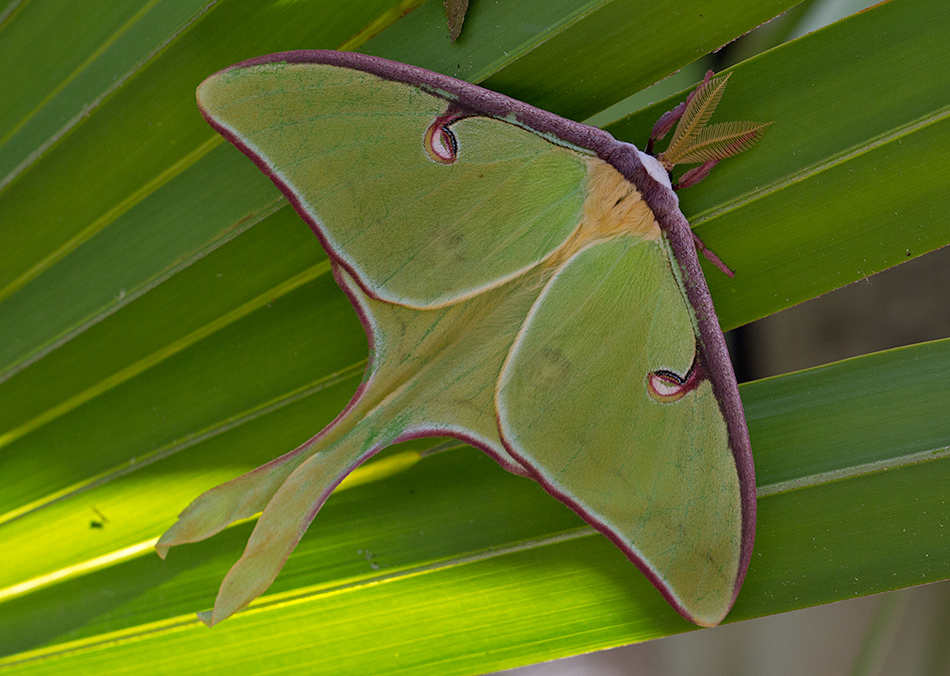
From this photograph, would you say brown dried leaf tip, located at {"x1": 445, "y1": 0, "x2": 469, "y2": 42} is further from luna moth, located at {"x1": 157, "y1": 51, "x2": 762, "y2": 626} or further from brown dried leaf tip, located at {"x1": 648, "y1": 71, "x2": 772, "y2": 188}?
brown dried leaf tip, located at {"x1": 648, "y1": 71, "x2": 772, "y2": 188}

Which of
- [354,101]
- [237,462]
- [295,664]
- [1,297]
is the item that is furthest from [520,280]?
[1,297]

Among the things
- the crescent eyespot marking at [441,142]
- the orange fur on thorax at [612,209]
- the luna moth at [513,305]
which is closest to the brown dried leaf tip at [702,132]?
the luna moth at [513,305]

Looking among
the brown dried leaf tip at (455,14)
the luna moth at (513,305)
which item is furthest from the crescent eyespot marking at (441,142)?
the brown dried leaf tip at (455,14)

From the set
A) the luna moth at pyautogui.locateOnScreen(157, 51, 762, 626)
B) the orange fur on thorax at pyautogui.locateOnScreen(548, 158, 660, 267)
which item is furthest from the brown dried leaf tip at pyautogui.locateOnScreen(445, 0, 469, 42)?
the orange fur on thorax at pyautogui.locateOnScreen(548, 158, 660, 267)

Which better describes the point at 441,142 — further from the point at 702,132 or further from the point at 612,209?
the point at 702,132

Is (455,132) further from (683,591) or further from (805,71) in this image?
(683,591)

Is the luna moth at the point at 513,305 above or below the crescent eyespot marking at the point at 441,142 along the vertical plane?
below

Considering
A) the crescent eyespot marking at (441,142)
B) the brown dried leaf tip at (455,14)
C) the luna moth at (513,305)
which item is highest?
the brown dried leaf tip at (455,14)

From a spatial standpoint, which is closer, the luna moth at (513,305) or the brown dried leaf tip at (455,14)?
the luna moth at (513,305)

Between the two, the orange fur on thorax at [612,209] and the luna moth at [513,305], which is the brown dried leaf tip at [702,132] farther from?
the orange fur on thorax at [612,209]
